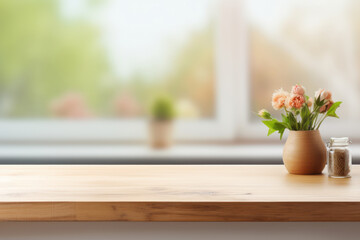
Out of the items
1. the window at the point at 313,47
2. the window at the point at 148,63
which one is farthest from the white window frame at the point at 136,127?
the window at the point at 313,47

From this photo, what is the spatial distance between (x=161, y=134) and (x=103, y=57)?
41 cm

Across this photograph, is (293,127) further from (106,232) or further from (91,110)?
(91,110)

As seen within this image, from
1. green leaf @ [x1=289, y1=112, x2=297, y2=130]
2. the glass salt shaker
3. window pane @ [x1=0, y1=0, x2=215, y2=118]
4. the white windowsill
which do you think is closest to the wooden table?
the glass salt shaker

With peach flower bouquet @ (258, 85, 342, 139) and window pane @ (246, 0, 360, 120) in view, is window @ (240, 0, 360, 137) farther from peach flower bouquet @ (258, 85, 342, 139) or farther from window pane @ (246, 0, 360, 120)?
peach flower bouquet @ (258, 85, 342, 139)

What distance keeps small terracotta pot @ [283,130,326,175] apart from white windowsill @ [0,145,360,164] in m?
0.48

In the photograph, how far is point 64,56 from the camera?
7.09 feet

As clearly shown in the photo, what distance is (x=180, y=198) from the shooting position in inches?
41.9

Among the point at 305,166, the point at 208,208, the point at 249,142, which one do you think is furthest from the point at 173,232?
the point at 249,142

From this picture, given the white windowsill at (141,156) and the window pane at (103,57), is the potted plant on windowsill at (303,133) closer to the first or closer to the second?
the white windowsill at (141,156)

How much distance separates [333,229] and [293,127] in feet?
1.37

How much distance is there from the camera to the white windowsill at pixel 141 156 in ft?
6.29

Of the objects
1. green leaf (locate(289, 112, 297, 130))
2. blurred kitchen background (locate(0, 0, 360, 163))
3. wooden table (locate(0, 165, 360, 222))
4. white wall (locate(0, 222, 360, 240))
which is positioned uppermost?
blurred kitchen background (locate(0, 0, 360, 163))

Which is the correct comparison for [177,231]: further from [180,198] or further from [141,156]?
[141,156]

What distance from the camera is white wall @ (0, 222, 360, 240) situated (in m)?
1.06
